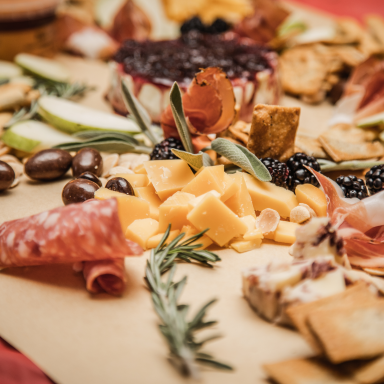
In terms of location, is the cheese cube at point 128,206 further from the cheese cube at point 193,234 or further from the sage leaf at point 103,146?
the sage leaf at point 103,146

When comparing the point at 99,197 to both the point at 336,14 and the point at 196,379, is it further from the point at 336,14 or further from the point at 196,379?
the point at 336,14

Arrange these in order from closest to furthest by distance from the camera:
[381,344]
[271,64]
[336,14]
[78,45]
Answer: [381,344] → [271,64] → [78,45] → [336,14]

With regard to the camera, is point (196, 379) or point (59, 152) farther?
point (59, 152)

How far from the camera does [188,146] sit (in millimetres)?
1432

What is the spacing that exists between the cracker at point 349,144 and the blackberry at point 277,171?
1.00ft

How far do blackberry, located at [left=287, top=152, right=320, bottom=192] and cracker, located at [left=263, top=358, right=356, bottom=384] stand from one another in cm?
68

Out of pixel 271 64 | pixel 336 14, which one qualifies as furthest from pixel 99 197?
pixel 336 14

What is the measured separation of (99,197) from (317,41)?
72.4 inches

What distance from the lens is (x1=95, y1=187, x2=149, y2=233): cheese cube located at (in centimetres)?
122

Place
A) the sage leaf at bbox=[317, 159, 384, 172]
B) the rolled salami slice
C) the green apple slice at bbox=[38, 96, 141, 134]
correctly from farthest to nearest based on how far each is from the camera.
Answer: the green apple slice at bbox=[38, 96, 141, 134] < the sage leaf at bbox=[317, 159, 384, 172] < the rolled salami slice

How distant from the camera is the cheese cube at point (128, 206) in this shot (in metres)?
1.22

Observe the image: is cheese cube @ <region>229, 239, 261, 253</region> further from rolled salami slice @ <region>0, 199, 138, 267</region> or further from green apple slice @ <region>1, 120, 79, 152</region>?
green apple slice @ <region>1, 120, 79, 152</region>

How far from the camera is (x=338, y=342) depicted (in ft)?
2.66

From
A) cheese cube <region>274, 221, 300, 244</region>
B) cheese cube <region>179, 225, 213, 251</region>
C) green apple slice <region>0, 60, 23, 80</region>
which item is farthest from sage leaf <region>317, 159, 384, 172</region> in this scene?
green apple slice <region>0, 60, 23, 80</region>
